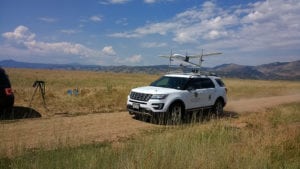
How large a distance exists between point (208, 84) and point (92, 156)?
8.69m

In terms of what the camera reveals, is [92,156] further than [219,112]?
No

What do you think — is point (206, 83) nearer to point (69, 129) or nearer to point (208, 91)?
point (208, 91)

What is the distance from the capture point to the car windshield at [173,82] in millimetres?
11923

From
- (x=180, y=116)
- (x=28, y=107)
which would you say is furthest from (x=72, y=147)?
(x=28, y=107)

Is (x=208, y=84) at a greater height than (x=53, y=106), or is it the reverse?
(x=208, y=84)

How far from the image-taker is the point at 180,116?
11.3 metres

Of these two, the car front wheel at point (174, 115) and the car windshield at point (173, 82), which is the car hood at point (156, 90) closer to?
the car windshield at point (173, 82)

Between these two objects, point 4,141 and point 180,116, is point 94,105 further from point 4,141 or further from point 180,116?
point 4,141

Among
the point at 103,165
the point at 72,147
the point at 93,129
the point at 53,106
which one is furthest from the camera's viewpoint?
the point at 53,106

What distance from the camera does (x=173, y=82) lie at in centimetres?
1225

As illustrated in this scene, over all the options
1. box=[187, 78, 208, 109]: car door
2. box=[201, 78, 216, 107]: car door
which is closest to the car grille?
box=[187, 78, 208, 109]: car door

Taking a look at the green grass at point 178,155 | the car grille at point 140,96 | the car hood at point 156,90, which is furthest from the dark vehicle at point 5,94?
the green grass at point 178,155

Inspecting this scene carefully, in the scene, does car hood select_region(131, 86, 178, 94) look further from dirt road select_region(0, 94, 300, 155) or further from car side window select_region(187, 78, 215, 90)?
dirt road select_region(0, 94, 300, 155)

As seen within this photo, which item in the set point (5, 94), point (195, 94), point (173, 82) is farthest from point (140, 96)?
point (5, 94)
